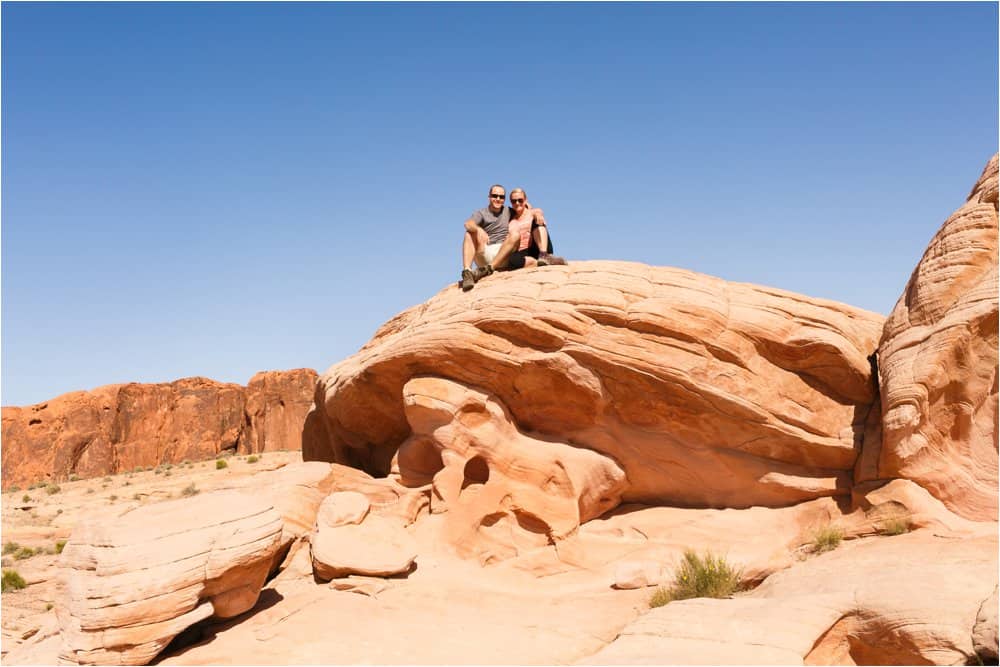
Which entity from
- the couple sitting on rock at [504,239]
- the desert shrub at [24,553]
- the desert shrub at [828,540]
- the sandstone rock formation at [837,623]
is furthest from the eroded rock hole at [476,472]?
the desert shrub at [24,553]

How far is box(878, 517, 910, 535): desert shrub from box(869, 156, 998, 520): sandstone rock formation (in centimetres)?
66

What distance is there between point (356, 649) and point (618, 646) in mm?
2477

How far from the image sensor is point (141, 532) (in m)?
8.08

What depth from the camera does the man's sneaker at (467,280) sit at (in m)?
12.3

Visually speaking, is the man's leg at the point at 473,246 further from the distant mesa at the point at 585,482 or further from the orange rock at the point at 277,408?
the orange rock at the point at 277,408

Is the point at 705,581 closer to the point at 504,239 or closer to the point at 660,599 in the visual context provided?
the point at 660,599

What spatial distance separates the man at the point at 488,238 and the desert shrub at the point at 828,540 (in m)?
5.84

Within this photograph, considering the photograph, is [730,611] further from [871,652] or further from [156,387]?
[156,387]

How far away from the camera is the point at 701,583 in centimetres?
846

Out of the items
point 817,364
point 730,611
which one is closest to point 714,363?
point 817,364

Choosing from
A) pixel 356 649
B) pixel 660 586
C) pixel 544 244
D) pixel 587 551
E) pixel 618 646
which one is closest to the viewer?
pixel 618 646

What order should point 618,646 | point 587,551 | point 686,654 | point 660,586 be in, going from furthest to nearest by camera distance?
point 587,551 < point 660,586 < point 618,646 < point 686,654

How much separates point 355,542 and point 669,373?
4.56 m

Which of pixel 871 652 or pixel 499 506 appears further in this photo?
pixel 499 506
